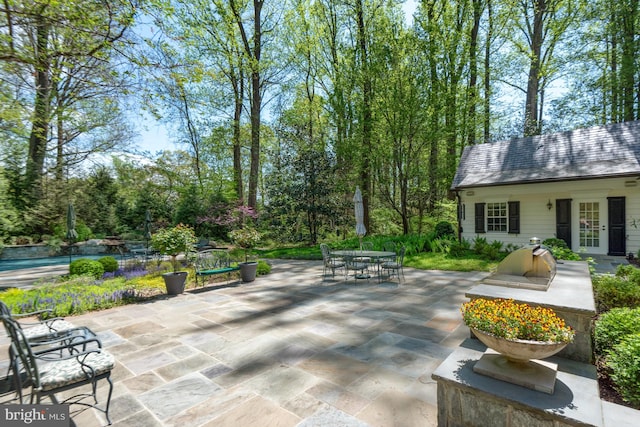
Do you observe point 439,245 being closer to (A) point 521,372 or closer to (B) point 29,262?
(A) point 521,372

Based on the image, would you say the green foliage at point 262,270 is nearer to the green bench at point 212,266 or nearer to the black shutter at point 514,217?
the green bench at point 212,266

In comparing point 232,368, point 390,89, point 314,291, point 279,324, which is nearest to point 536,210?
point 390,89

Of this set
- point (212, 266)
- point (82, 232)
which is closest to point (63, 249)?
point (82, 232)

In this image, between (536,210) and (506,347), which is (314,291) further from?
(536,210)

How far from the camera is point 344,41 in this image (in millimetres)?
19062

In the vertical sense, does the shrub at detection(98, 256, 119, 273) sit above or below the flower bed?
below

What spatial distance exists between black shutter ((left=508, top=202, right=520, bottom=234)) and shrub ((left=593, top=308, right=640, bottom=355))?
30.5ft

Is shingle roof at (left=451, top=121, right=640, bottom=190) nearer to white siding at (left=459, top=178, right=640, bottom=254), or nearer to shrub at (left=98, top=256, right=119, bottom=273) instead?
white siding at (left=459, top=178, right=640, bottom=254)

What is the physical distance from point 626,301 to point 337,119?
637 inches

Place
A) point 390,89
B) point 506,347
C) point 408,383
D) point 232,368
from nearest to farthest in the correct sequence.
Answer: point 506,347
point 408,383
point 232,368
point 390,89

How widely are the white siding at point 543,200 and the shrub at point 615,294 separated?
743 centimetres

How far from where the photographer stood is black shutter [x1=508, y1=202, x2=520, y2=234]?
11414 millimetres

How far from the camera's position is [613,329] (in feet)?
9.88

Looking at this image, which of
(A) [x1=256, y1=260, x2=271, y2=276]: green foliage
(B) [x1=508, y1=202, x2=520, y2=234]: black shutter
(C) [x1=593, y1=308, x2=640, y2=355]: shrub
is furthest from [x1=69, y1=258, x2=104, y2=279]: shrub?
(B) [x1=508, y1=202, x2=520, y2=234]: black shutter
